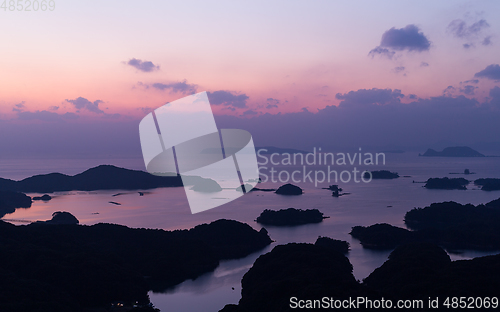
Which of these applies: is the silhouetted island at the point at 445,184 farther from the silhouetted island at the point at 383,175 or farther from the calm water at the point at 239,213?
the silhouetted island at the point at 383,175

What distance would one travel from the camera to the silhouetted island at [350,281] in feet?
50.6

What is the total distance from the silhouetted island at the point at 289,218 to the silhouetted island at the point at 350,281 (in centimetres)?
2457

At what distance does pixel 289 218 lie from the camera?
161 feet

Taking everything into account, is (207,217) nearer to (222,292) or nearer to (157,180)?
(222,292)

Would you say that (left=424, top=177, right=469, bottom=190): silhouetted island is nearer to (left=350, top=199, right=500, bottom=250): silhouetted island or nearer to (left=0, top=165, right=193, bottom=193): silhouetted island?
(left=350, top=199, right=500, bottom=250): silhouetted island

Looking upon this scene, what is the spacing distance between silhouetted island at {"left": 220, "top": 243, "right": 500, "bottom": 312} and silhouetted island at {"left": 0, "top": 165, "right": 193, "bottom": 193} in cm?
7325

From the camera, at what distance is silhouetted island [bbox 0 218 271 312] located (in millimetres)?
17047

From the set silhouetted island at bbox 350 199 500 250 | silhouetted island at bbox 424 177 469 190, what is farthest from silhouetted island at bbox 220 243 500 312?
silhouetted island at bbox 424 177 469 190

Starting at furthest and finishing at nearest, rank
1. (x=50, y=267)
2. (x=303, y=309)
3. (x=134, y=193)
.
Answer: (x=134, y=193), (x=50, y=267), (x=303, y=309)

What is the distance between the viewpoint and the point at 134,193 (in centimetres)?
8325

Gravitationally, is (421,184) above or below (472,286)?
below

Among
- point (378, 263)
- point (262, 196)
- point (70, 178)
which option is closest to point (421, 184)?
point (262, 196)

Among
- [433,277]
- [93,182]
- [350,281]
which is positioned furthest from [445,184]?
[350,281]

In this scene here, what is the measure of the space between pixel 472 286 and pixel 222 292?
45.8 feet
